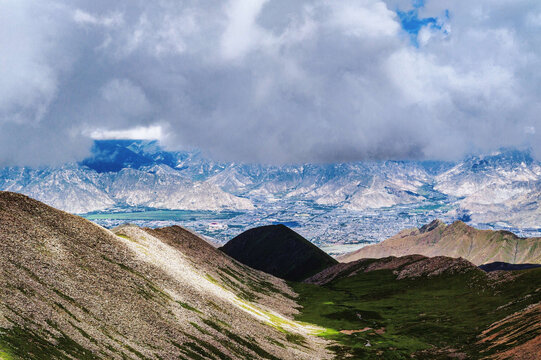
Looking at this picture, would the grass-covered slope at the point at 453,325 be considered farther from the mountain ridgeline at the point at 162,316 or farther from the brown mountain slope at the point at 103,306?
the brown mountain slope at the point at 103,306

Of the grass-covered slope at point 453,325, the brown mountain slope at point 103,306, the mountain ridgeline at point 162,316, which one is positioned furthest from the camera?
the grass-covered slope at point 453,325

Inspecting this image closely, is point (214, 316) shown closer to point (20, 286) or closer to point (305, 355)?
point (305, 355)

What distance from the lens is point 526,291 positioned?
162m

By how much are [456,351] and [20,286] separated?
357 ft

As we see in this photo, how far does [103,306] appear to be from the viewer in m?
93.2

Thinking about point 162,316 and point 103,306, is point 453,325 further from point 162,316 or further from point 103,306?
point 103,306

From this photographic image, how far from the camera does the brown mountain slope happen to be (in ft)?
238

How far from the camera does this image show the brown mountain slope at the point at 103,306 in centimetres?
7244

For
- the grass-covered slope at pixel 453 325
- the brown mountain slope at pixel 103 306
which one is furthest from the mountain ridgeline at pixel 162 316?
the grass-covered slope at pixel 453 325

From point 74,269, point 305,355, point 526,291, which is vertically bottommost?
point 305,355

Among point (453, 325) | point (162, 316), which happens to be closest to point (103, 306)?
point (162, 316)

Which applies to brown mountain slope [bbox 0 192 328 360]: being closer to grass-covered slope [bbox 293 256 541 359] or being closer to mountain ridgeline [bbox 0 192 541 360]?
mountain ridgeline [bbox 0 192 541 360]

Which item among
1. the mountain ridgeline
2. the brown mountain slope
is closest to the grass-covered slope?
the mountain ridgeline

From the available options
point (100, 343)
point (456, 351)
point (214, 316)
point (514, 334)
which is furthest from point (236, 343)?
point (514, 334)
